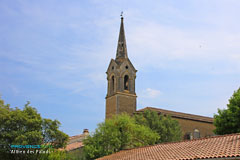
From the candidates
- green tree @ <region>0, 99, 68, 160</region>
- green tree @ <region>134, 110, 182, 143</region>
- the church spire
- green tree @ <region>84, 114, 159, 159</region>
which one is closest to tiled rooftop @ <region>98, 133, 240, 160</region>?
green tree @ <region>84, 114, 159, 159</region>

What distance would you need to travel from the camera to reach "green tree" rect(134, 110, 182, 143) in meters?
39.3

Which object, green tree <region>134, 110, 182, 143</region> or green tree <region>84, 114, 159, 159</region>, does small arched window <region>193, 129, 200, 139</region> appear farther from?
green tree <region>84, 114, 159, 159</region>

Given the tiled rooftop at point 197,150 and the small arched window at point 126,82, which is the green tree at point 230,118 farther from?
the small arched window at point 126,82

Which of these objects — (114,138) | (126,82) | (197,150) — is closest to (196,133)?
(126,82)

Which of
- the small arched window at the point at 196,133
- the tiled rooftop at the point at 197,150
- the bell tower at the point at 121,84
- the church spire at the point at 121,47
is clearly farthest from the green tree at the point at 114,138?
the church spire at the point at 121,47

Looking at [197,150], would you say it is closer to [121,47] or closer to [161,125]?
[161,125]

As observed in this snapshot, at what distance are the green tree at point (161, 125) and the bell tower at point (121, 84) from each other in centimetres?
756

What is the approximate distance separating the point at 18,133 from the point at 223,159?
61.2ft

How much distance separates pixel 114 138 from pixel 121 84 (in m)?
20.3

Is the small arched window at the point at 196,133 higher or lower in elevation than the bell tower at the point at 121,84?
lower

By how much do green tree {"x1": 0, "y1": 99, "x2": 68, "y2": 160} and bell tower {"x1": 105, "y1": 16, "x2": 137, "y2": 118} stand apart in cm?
1975

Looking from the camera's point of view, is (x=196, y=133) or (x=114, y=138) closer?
(x=114, y=138)

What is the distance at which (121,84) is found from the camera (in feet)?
162

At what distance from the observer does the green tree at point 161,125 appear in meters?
39.3
